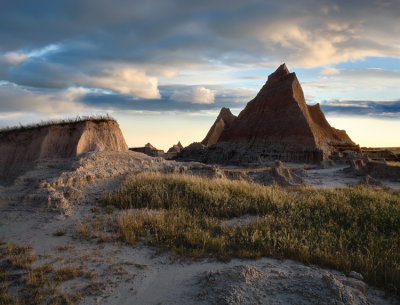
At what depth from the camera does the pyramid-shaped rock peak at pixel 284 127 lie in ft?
130

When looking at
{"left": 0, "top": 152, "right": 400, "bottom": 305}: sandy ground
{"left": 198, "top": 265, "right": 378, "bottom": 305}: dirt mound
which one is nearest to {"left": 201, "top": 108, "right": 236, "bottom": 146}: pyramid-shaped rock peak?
{"left": 0, "top": 152, "right": 400, "bottom": 305}: sandy ground

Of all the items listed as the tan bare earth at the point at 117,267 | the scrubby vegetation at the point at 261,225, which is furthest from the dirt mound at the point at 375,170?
the tan bare earth at the point at 117,267

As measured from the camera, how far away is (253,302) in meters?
4.01

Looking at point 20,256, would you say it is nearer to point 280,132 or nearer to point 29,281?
point 29,281

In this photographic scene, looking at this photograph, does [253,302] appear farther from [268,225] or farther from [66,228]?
[66,228]

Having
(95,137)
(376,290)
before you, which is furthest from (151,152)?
(376,290)

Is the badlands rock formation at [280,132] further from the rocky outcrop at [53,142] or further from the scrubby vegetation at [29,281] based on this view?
the scrubby vegetation at [29,281]

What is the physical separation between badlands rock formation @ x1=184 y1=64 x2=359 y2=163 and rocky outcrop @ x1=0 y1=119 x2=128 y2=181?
2824 centimetres

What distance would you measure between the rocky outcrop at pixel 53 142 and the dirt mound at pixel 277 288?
12298 mm

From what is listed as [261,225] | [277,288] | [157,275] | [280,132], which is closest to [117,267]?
[157,275]

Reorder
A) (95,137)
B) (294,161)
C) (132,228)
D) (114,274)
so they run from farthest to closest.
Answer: (294,161)
(95,137)
(132,228)
(114,274)

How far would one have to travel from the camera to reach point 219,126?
237 feet

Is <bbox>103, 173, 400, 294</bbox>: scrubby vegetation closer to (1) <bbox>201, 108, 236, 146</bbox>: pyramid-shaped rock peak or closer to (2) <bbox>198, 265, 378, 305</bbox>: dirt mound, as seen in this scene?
(2) <bbox>198, 265, 378, 305</bbox>: dirt mound

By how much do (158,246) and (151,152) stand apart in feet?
159
